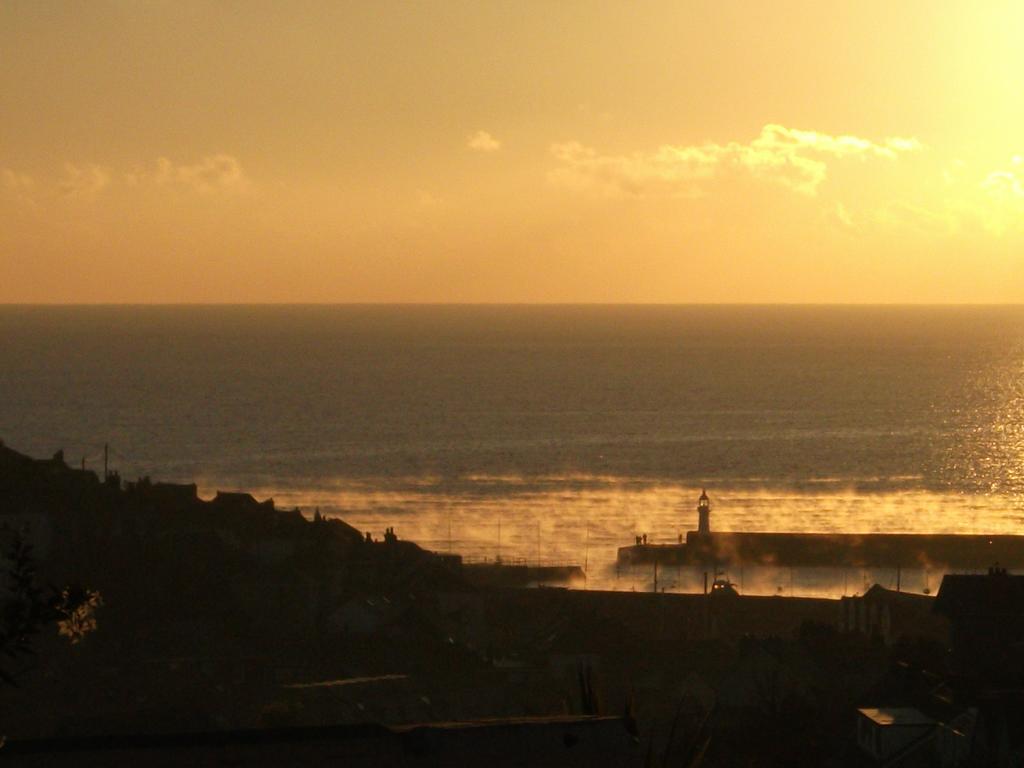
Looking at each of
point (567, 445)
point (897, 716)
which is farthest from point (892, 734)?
point (567, 445)

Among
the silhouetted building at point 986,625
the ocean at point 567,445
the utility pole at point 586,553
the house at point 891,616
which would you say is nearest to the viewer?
the silhouetted building at point 986,625

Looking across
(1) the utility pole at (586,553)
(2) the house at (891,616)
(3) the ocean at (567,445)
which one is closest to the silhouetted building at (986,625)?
(2) the house at (891,616)

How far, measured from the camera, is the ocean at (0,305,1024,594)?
67.4 m

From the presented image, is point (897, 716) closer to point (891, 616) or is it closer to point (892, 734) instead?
point (892, 734)

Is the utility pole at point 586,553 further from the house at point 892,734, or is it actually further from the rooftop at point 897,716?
the house at point 892,734

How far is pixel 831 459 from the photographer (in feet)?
322

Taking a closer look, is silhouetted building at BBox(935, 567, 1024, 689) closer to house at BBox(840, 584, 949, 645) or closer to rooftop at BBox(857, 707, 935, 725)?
rooftop at BBox(857, 707, 935, 725)

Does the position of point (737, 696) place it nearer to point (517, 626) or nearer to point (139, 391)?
point (517, 626)

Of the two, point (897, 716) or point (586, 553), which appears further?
point (586, 553)

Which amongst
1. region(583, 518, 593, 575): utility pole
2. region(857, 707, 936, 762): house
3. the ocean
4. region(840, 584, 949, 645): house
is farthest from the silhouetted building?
region(583, 518, 593, 575): utility pole

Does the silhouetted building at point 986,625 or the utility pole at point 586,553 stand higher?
the silhouetted building at point 986,625

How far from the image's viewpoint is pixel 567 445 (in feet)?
345

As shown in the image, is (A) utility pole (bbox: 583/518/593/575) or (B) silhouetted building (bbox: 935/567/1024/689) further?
(A) utility pole (bbox: 583/518/593/575)

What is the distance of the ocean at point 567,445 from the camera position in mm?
67438
